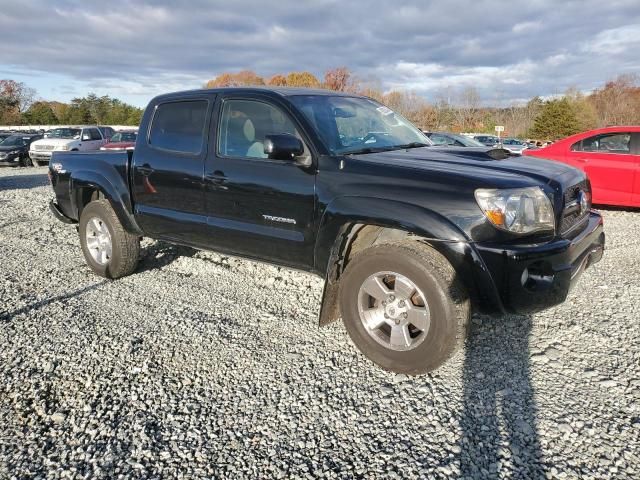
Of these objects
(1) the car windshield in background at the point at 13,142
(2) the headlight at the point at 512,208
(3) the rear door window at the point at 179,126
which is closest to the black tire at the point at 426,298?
(2) the headlight at the point at 512,208

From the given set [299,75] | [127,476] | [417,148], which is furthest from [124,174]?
[299,75]

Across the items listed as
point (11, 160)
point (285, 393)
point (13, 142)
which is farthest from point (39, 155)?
point (285, 393)

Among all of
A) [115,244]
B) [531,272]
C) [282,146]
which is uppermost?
[282,146]

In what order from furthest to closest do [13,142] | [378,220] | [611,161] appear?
1. [13,142]
2. [611,161]
3. [378,220]

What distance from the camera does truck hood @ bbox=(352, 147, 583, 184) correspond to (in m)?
3.04

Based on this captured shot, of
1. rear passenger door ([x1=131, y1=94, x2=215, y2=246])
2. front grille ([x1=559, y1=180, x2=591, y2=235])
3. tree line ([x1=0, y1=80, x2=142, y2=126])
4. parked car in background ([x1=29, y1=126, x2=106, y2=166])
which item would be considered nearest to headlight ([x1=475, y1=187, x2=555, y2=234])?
front grille ([x1=559, y1=180, x2=591, y2=235])

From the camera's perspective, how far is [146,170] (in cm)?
443

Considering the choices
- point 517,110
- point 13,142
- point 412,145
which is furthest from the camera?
point 517,110

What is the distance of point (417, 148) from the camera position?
391 centimetres

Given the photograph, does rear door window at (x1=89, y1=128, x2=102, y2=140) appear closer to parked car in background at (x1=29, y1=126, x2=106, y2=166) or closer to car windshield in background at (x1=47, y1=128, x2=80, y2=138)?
parked car in background at (x1=29, y1=126, x2=106, y2=166)

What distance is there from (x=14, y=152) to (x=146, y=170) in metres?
20.3

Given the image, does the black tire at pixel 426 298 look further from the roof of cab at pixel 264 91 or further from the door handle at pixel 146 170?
the door handle at pixel 146 170

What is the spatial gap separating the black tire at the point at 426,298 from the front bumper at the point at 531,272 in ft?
0.80

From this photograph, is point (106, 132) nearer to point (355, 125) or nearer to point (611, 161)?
point (611, 161)
